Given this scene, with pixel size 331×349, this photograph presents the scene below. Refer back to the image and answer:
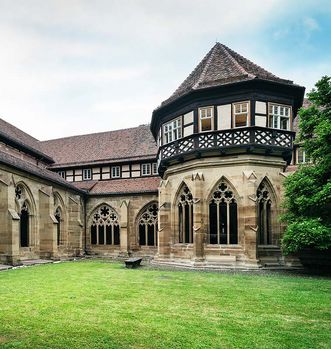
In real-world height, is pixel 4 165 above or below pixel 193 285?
above

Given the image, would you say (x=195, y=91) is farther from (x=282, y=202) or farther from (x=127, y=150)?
(x=127, y=150)

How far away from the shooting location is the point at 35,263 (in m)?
19.2

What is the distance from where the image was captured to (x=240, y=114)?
18.0m

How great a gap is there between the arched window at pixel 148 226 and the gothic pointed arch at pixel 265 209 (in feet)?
33.2

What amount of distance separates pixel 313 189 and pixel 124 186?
16.8m

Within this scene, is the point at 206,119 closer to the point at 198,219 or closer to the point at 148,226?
the point at 198,219

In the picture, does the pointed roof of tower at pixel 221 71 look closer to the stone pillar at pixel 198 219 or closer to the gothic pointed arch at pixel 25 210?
the stone pillar at pixel 198 219

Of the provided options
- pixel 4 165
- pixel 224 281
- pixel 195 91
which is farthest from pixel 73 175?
pixel 224 281

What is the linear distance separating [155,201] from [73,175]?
9811mm

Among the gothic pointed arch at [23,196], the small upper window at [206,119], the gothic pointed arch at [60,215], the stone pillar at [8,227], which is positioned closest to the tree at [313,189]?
the small upper window at [206,119]

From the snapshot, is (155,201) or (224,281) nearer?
(224,281)

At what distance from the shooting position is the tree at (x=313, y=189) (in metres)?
13.9

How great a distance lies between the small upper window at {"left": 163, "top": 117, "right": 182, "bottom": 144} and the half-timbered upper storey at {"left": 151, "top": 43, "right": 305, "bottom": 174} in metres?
0.11

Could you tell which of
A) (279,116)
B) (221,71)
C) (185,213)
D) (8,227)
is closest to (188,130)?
(221,71)
